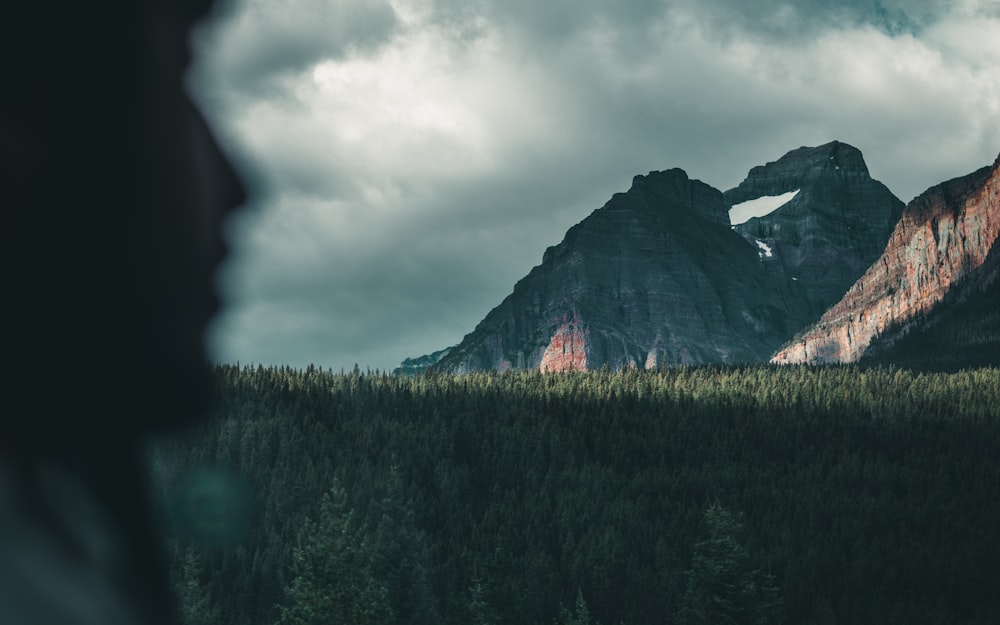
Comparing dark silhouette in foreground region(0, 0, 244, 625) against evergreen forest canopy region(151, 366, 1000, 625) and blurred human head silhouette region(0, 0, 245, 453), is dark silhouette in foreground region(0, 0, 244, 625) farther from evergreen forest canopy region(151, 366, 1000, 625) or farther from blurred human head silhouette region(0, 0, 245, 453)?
evergreen forest canopy region(151, 366, 1000, 625)

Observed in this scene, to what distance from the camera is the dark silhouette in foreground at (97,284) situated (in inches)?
172

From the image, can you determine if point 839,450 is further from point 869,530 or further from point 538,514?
point 538,514

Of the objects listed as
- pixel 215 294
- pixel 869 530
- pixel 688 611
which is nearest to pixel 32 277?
pixel 215 294

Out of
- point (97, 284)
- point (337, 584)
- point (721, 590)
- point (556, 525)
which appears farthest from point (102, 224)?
point (556, 525)

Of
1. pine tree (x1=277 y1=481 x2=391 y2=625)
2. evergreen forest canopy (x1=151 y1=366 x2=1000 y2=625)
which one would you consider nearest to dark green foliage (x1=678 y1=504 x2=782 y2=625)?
evergreen forest canopy (x1=151 y1=366 x2=1000 y2=625)

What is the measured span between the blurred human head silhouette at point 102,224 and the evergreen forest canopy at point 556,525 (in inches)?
2790

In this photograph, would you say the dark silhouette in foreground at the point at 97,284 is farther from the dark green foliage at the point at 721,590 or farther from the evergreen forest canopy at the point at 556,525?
the dark green foliage at the point at 721,590

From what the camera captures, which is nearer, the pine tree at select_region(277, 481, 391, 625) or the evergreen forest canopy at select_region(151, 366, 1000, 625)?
the pine tree at select_region(277, 481, 391, 625)

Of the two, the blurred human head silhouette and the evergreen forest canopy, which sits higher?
the blurred human head silhouette

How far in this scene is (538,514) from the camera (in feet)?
522

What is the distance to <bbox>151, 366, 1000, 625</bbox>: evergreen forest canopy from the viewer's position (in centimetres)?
10169

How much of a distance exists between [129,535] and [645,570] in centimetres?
13443

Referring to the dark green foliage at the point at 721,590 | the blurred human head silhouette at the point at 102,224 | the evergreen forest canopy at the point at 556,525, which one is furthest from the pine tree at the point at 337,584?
the blurred human head silhouette at the point at 102,224

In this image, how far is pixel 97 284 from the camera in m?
5.28
